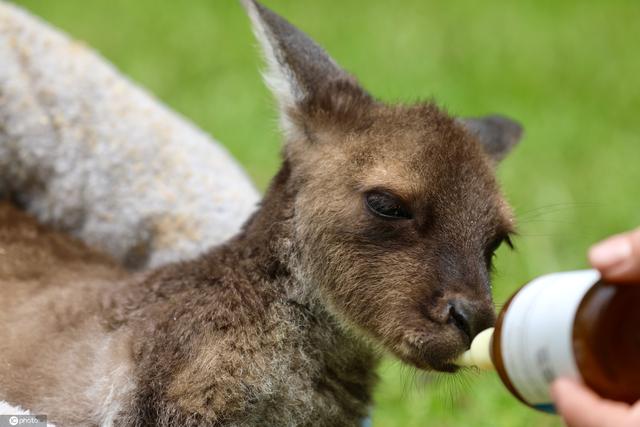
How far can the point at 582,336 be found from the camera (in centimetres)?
167

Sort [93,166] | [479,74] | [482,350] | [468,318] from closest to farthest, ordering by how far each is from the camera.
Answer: [482,350]
[468,318]
[93,166]
[479,74]

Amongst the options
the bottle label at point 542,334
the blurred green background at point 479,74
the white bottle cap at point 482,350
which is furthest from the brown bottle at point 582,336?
the blurred green background at point 479,74

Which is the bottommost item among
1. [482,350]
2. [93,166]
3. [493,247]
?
[93,166]

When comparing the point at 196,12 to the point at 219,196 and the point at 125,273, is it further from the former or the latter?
the point at 125,273

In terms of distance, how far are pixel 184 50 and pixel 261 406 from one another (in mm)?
5250

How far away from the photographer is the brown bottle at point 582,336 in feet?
5.47

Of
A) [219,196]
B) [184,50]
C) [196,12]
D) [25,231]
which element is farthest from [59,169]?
[196,12]

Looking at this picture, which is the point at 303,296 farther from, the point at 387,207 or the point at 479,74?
the point at 479,74

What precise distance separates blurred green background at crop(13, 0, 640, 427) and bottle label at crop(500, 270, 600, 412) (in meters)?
Answer: 1.94

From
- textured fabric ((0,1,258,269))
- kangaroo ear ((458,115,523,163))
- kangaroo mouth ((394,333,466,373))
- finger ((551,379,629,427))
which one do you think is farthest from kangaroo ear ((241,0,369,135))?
finger ((551,379,629,427))

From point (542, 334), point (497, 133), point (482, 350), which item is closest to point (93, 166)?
point (497, 133)

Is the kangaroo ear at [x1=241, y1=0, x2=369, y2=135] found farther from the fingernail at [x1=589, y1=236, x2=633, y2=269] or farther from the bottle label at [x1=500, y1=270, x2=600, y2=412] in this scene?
the fingernail at [x1=589, y1=236, x2=633, y2=269]

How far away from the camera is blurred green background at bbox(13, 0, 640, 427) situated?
17.1 ft

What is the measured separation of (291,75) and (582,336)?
4.44 feet
